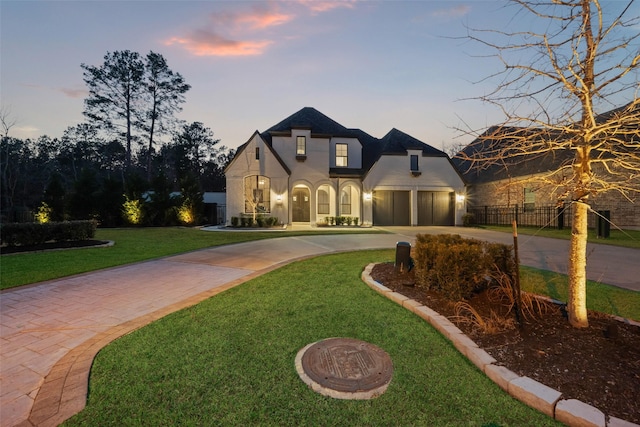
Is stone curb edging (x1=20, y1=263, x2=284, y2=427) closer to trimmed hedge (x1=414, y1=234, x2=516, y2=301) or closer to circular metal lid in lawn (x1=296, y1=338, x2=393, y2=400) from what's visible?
circular metal lid in lawn (x1=296, y1=338, x2=393, y2=400)

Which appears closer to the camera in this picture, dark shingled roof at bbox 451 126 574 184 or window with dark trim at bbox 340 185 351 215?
dark shingled roof at bbox 451 126 574 184

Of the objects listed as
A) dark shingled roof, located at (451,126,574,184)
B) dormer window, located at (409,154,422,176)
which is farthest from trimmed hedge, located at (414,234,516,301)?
dormer window, located at (409,154,422,176)

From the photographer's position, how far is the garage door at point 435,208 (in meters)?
21.4

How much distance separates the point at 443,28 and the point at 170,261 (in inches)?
329

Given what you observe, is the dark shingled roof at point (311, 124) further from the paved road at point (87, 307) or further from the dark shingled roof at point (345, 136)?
the paved road at point (87, 307)

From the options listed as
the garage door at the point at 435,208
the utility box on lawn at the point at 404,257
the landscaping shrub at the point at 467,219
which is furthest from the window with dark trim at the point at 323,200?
the utility box on lawn at the point at 404,257

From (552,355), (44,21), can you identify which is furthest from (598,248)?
(44,21)

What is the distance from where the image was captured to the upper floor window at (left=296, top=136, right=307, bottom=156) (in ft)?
66.8

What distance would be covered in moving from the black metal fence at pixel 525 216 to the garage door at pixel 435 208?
3711mm

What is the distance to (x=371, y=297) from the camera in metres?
4.51

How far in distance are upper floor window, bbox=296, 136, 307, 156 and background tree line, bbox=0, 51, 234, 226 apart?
9288 millimetres

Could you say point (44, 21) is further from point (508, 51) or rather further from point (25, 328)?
point (508, 51)

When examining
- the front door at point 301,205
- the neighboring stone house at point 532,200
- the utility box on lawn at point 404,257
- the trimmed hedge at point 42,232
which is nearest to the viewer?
the utility box on lawn at point 404,257

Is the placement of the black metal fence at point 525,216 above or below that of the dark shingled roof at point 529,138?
below
